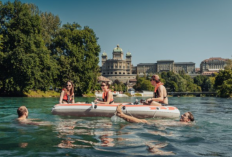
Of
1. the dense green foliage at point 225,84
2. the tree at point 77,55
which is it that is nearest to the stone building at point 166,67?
the dense green foliage at point 225,84

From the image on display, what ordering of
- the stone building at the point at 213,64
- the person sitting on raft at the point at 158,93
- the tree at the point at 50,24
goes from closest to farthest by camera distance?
the person sitting on raft at the point at 158,93 < the tree at the point at 50,24 < the stone building at the point at 213,64

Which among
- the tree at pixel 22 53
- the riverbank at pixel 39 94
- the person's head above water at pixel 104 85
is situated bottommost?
the riverbank at pixel 39 94

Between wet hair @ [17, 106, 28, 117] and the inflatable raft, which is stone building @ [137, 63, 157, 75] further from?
wet hair @ [17, 106, 28, 117]

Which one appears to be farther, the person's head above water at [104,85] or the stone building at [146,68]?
the stone building at [146,68]

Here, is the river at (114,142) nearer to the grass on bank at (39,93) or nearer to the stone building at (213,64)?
the grass on bank at (39,93)

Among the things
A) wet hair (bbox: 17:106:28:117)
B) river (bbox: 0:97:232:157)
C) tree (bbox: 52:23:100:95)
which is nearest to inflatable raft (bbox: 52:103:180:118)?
river (bbox: 0:97:232:157)

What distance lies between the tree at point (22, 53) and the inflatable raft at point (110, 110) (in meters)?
20.5

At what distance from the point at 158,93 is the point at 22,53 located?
78.6 ft

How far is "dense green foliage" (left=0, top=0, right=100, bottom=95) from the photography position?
31078 millimetres

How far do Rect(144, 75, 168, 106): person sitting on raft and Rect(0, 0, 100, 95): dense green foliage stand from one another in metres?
22.7

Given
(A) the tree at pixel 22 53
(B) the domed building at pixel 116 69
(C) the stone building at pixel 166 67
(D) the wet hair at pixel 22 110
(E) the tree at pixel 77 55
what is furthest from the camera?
(C) the stone building at pixel 166 67

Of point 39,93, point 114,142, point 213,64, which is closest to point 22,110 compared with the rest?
point 114,142

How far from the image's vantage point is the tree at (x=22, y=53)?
30781mm

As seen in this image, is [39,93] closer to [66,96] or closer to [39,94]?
[39,94]
